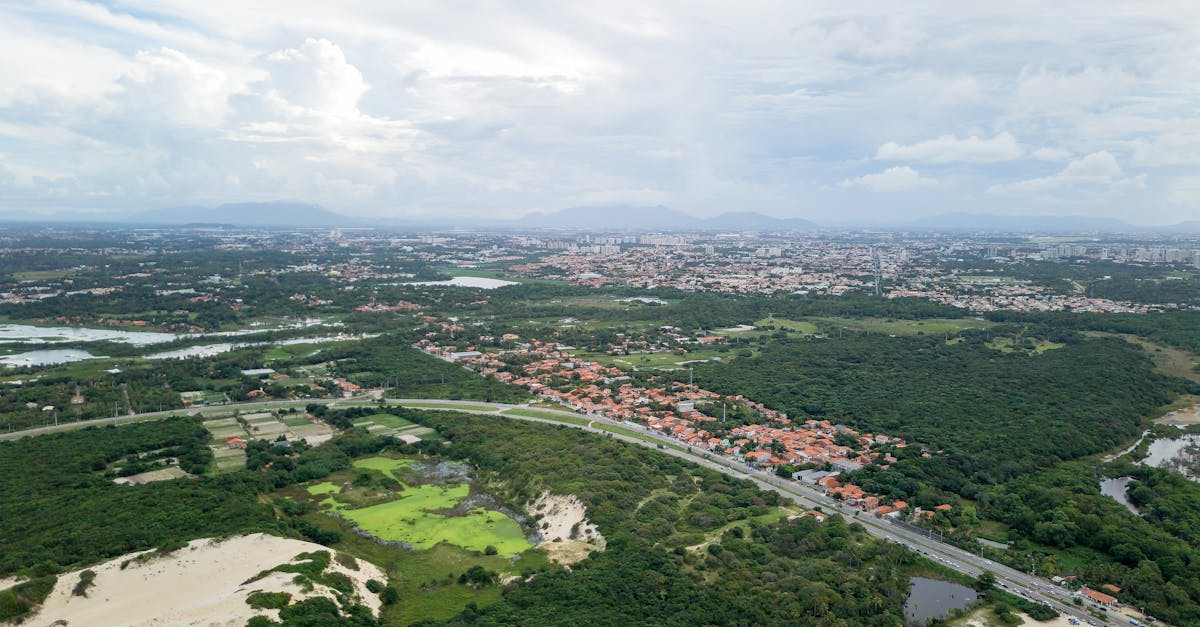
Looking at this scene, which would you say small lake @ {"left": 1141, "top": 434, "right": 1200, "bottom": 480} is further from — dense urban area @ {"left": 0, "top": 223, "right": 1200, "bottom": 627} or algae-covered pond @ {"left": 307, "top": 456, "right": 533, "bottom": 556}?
algae-covered pond @ {"left": 307, "top": 456, "right": 533, "bottom": 556}

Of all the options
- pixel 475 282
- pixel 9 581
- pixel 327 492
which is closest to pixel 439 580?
pixel 327 492

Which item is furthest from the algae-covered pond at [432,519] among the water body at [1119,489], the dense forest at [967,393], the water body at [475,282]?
the water body at [475,282]

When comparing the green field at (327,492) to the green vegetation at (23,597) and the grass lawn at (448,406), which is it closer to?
the green vegetation at (23,597)

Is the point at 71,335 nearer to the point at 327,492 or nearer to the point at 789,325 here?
the point at 327,492

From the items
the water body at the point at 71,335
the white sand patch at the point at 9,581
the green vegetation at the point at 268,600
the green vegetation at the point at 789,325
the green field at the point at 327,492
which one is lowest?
the green field at the point at 327,492

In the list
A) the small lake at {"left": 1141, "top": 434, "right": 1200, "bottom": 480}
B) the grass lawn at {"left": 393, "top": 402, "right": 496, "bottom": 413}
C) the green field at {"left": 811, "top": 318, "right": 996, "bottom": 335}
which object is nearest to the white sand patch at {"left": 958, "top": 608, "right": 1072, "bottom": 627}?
the small lake at {"left": 1141, "top": 434, "right": 1200, "bottom": 480}

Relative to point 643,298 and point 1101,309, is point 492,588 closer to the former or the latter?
point 643,298

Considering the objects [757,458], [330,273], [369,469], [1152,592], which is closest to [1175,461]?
[1152,592]
